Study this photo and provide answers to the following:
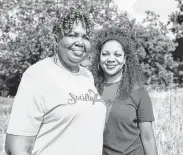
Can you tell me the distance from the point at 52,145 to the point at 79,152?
155mm

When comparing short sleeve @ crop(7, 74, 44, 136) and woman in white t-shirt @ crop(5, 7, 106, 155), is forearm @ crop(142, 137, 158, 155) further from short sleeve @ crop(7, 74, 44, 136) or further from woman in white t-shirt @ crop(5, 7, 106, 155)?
short sleeve @ crop(7, 74, 44, 136)

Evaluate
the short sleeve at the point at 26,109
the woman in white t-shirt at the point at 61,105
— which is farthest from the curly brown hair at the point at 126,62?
the short sleeve at the point at 26,109

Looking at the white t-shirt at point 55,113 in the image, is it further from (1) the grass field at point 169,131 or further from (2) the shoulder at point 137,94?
(1) the grass field at point 169,131

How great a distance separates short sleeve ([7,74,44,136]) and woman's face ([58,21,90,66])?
0.30 metres

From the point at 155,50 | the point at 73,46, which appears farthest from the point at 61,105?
the point at 155,50

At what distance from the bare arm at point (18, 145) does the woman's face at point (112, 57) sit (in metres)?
1.14

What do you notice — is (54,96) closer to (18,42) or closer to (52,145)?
(52,145)

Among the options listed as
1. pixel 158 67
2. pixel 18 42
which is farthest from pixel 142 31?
pixel 18 42

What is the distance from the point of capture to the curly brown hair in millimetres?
2854

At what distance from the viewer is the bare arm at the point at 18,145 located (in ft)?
5.77

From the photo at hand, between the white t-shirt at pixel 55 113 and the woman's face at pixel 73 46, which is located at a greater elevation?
the woman's face at pixel 73 46

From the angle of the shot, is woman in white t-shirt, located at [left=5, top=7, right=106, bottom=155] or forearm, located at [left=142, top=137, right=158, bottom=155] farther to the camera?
forearm, located at [left=142, top=137, right=158, bottom=155]

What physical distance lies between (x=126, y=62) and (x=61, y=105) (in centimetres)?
123

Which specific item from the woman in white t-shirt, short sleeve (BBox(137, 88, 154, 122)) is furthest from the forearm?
the woman in white t-shirt
